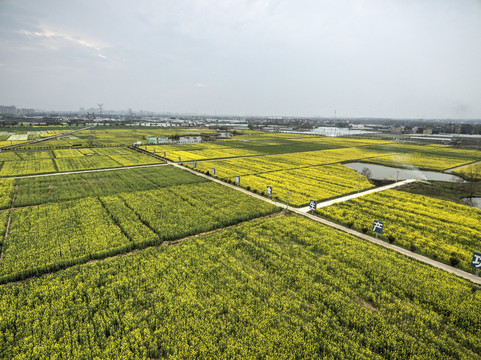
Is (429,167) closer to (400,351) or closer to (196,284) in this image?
(400,351)

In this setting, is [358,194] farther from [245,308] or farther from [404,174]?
[245,308]

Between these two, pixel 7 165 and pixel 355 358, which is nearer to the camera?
pixel 355 358

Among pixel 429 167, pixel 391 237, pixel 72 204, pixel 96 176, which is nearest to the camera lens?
pixel 391 237

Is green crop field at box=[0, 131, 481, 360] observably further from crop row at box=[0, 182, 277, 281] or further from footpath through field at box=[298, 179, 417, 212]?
footpath through field at box=[298, 179, 417, 212]

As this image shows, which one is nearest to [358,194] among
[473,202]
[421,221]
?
[421,221]

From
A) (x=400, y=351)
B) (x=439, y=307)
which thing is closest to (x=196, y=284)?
(x=400, y=351)

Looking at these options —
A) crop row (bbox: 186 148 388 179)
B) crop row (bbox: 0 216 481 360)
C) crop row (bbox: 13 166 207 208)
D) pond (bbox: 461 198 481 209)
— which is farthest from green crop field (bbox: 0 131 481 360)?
crop row (bbox: 186 148 388 179)
